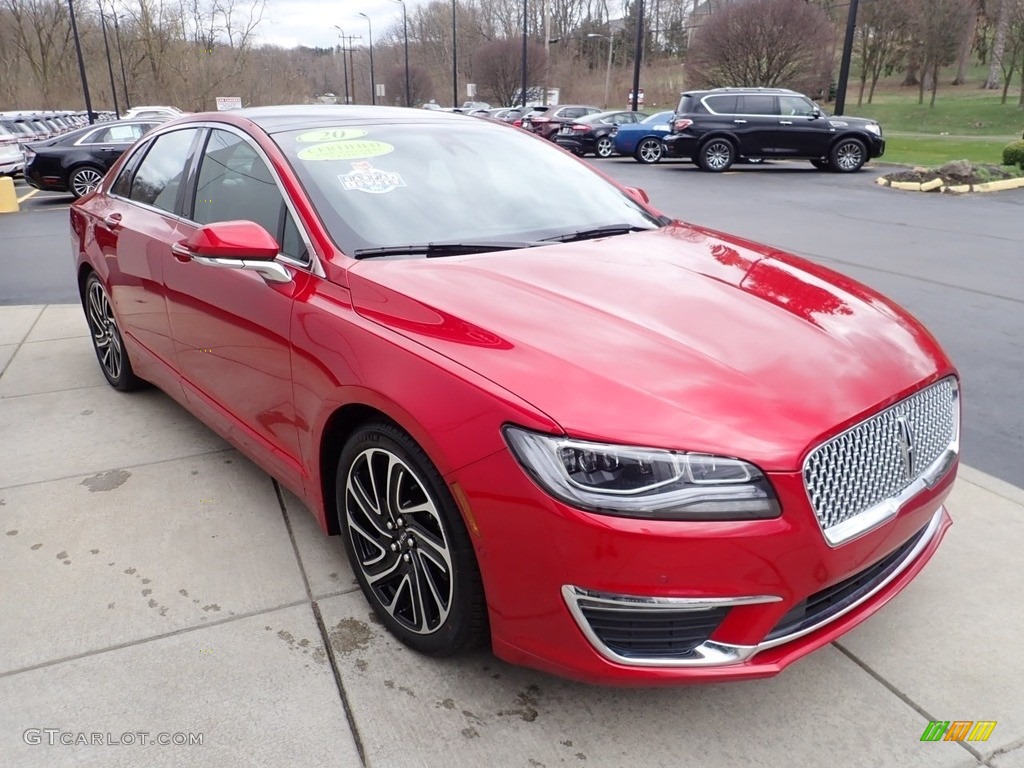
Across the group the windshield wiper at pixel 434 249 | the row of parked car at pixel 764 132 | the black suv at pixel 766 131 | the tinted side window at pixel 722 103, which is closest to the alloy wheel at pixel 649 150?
the row of parked car at pixel 764 132

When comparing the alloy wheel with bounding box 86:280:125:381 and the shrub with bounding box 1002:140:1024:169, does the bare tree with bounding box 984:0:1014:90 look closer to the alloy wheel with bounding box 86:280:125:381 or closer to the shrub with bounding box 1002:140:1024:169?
the shrub with bounding box 1002:140:1024:169

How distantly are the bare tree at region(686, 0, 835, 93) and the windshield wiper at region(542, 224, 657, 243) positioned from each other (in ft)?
110

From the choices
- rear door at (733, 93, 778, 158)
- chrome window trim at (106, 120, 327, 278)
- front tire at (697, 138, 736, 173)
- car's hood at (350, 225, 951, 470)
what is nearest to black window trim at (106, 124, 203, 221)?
chrome window trim at (106, 120, 327, 278)

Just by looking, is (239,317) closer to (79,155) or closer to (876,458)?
(876,458)

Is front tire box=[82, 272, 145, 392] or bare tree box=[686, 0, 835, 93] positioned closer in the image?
front tire box=[82, 272, 145, 392]

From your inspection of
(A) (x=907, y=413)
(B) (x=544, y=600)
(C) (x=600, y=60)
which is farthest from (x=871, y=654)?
(C) (x=600, y=60)

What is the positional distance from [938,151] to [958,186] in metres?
10.5

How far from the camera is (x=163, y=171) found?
13.3 feet

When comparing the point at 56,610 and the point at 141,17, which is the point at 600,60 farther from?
the point at 56,610

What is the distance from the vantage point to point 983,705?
7.70ft

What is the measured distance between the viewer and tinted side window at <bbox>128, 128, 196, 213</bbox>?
3.85 meters

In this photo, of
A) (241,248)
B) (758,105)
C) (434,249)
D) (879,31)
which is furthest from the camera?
(879,31)

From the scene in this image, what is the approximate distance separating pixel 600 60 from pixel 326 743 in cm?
8581

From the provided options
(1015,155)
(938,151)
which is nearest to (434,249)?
(1015,155)
